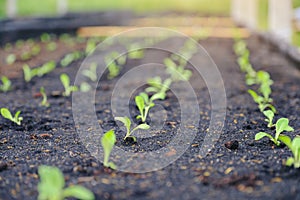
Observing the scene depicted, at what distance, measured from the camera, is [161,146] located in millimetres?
2094

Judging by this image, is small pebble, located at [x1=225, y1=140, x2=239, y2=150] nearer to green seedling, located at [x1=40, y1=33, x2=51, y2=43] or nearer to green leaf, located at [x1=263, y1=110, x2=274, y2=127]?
green leaf, located at [x1=263, y1=110, x2=274, y2=127]

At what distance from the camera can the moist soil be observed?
1560 millimetres

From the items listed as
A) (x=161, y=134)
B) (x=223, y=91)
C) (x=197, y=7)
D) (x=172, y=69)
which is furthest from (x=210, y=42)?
(x=197, y=7)

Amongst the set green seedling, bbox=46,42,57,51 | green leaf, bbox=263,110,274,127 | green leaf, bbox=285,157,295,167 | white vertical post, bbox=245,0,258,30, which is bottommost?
green leaf, bbox=285,157,295,167

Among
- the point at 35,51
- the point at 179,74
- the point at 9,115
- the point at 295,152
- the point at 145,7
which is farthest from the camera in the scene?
the point at 145,7

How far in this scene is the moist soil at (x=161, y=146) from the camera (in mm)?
1560

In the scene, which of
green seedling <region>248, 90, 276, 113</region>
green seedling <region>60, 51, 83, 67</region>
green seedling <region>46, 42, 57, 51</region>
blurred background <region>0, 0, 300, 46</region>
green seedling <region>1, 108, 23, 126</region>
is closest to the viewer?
green seedling <region>1, 108, 23, 126</region>

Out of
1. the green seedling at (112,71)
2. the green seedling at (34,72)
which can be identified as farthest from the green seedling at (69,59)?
the green seedling at (112,71)

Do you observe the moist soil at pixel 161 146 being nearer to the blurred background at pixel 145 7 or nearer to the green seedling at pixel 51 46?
the green seedling at pixel 51 46

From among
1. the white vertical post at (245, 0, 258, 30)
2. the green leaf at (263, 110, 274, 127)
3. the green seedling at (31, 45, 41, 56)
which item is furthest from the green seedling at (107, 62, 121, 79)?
the white vertical post at (245, 0, 258, 30)

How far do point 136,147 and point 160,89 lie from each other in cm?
134

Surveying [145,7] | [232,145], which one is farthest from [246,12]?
[232,145]

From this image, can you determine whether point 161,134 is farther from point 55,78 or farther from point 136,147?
point 55,78

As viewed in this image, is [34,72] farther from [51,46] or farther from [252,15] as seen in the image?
[252,15]
